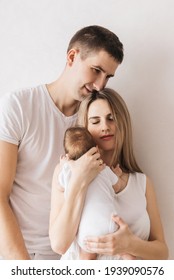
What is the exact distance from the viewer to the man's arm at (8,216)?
1.61 meters

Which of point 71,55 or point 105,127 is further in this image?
point 71,55

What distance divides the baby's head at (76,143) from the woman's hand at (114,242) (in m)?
0.28

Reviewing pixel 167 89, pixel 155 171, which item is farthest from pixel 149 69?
pixel 155 171

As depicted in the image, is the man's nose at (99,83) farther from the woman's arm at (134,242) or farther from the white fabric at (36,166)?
the woman's arm at (134,242)

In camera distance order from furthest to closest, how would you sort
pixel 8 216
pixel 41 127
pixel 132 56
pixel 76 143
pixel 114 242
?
1. pixel 132 56
2. pixel 41 127
3. pixel 8 216
4. pixel 76 143
5. pixel 114 242

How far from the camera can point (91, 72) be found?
174 centimetres

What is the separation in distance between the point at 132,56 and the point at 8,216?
927 mm

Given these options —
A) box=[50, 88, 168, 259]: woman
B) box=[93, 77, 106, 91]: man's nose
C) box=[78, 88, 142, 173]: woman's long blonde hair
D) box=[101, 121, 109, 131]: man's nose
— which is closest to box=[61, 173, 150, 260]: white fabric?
box=[50, 88, 168, 259]: woman

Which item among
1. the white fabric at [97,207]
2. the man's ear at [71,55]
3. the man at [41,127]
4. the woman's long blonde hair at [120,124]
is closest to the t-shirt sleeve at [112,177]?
the white fabric at [97,207]

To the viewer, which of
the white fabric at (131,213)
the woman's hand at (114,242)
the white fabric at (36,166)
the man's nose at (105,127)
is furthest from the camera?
the white fabric at (36,166)

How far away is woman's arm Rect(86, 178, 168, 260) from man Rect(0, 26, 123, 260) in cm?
43

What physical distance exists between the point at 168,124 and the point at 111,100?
1.01 feet

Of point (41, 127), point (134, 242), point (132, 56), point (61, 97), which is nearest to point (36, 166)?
point (41, 127)

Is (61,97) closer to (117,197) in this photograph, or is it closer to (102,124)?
(102,124)
